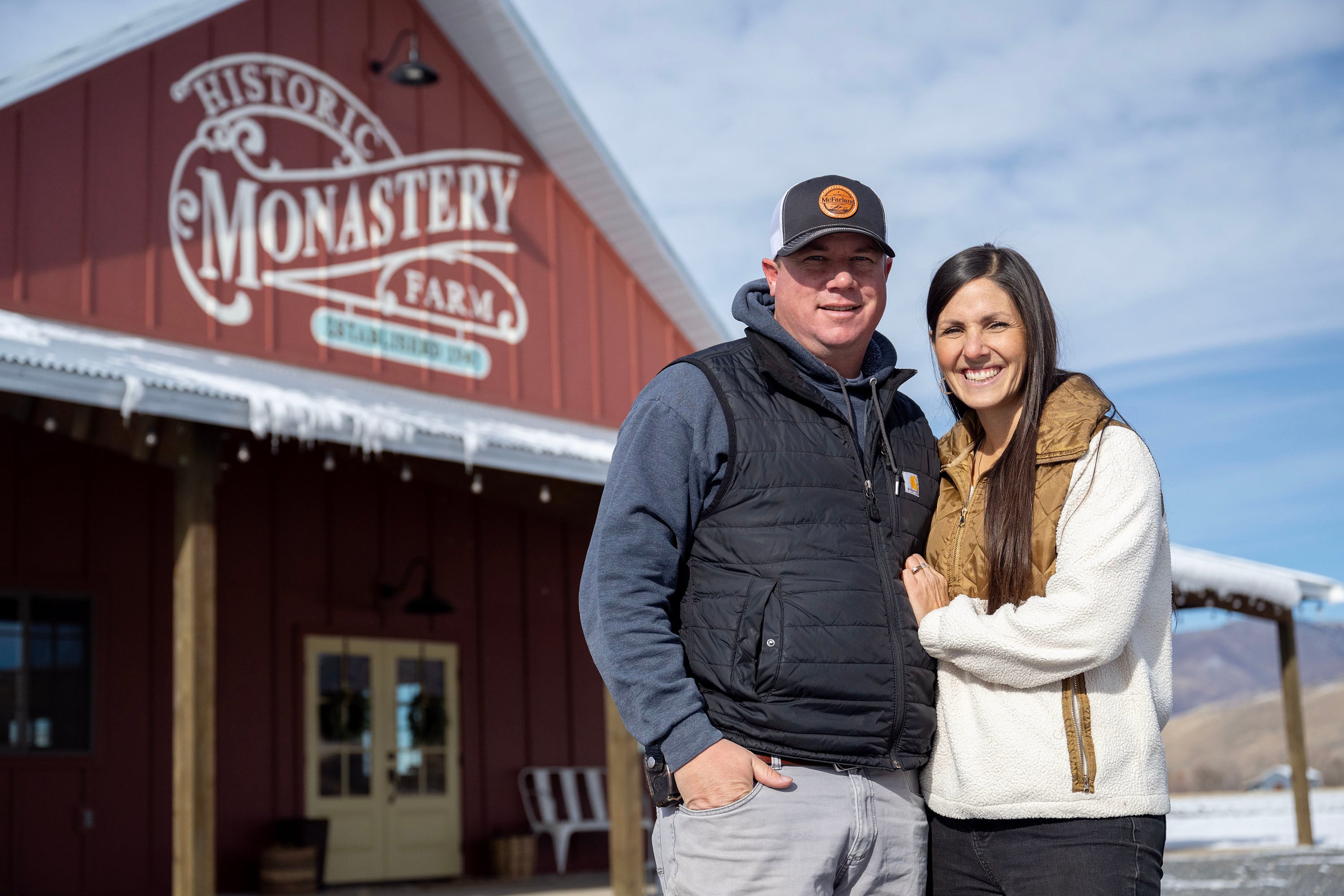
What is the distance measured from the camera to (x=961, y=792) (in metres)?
2.48

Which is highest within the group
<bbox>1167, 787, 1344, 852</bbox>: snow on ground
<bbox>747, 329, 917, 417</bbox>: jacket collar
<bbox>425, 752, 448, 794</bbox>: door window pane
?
<bbox>747, 329, 917, 417</bbox>: jacket collar

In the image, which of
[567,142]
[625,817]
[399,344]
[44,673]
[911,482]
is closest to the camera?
[911,482]

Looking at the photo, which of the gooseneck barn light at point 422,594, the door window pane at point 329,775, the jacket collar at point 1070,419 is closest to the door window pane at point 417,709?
the gooseneck barn light at point 422,594

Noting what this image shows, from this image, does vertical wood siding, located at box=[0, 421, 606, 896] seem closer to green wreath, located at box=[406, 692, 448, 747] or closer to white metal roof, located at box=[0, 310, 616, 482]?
green wreath, located at box=[406, 692, 448, 747]

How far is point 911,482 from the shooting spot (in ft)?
9.02

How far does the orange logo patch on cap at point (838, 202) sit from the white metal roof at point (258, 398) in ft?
14.7

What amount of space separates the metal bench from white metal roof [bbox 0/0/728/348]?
3550 millimetres

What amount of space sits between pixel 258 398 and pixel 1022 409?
481cm

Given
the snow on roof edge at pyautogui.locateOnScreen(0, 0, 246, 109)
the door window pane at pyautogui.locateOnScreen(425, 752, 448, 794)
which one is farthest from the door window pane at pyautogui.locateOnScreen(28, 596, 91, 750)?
the snow on roof edge at pyautogui.locateOnScreen(0, 0, 246, 109)

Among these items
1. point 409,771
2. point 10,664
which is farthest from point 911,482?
point 409,771

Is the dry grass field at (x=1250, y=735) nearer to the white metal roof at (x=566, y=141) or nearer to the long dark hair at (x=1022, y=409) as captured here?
the white metal roof at (x=566, y=141)

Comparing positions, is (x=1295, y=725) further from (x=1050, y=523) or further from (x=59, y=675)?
(x=1050, y=523)

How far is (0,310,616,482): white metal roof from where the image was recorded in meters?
6.31

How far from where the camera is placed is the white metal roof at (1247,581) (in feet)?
40.5
